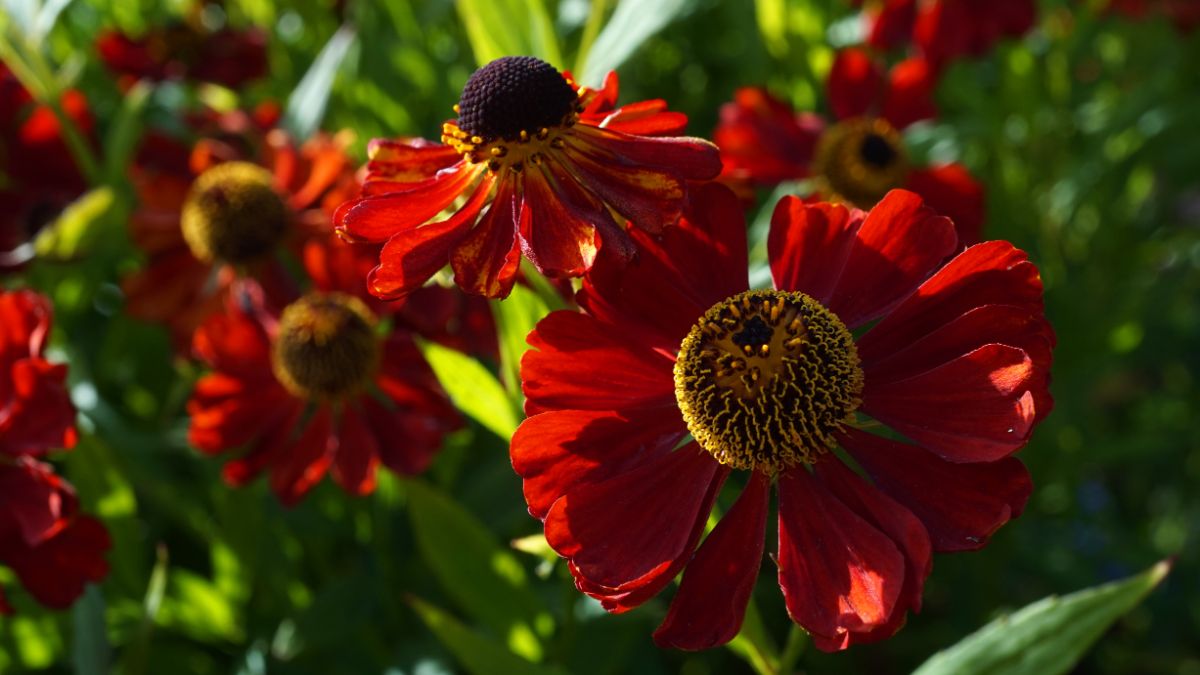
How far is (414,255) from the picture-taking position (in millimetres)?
753

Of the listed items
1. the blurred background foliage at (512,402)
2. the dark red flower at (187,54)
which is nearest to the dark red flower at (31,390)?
the blurred background foliage at (512,402)

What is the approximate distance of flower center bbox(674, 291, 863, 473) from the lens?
808 millimetres

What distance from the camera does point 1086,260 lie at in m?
2.17

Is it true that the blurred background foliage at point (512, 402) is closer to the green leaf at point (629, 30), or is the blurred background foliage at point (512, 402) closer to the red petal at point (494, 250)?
the green leaf at point (629, 30)

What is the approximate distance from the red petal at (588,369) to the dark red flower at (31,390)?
1.65ft

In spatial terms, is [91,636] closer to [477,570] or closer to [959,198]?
[477,570]

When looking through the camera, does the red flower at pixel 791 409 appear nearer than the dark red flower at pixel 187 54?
Yes

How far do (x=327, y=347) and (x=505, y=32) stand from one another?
412 millimetres

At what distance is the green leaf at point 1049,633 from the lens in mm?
925

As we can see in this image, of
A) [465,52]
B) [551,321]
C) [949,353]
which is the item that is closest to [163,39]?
[465,52]

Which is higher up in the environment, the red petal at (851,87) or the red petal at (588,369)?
the red petal at (588,369)

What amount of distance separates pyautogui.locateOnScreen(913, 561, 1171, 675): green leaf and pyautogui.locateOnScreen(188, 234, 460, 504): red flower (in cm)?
56

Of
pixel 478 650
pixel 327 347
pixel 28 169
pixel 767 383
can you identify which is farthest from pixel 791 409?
pixel 28 169

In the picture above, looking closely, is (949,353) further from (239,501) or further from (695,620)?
(239,501)
